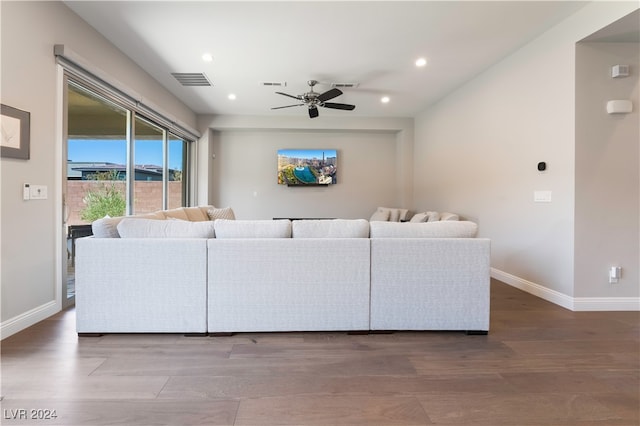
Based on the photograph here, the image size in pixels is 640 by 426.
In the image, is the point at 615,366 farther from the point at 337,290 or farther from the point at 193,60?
the point at 193,60

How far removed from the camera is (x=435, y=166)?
5.70 meters

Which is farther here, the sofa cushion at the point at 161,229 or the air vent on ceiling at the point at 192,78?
the air vent on ceiling at the point at 192,78

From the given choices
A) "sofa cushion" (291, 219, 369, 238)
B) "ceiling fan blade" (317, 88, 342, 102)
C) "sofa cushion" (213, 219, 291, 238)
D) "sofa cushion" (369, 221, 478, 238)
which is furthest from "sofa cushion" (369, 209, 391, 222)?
"sofa cushion" (213, 219, 291, 238)

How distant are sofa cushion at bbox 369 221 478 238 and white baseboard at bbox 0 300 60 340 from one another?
2758 millimetres

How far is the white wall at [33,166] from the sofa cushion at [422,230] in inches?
106

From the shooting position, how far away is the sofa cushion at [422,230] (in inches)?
92.8

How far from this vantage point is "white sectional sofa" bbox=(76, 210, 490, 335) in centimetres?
222

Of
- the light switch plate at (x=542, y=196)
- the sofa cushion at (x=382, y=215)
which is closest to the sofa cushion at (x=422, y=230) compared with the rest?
the light switch plate at (x=542, y=196)

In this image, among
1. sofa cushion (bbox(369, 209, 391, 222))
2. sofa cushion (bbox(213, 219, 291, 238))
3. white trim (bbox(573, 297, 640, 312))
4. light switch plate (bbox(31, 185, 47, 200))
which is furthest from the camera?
sofa cushion (bbox(369, 209, 391, 222))

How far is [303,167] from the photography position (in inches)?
269

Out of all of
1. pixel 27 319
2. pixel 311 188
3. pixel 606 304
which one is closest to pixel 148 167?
pixel 27 319

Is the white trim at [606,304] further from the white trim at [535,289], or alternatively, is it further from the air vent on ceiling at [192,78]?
the air vent on ceiling at [192,78]

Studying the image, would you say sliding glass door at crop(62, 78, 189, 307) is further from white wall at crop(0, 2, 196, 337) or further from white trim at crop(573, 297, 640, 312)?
white trim at crop(573, 297, 640, 312)

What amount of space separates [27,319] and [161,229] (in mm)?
1308
